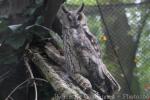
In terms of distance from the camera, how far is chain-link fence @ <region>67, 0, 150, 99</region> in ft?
7.30

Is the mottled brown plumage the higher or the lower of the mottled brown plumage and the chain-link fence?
the higher

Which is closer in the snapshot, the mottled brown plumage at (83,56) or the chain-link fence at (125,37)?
the mottled brown plumage at (83,56)

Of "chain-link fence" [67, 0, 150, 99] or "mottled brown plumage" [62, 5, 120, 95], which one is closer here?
"mottled brown plumage" [62, 5, 120, 95]

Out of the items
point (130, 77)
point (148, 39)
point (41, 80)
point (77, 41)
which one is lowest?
point (130, 77)

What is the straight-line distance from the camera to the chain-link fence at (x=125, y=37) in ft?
7.30

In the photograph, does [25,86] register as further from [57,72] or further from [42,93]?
[57,72]

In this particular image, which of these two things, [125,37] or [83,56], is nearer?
[83,56]

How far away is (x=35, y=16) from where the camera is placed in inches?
63.2

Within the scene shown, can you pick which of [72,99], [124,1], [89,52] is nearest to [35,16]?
[89,52]

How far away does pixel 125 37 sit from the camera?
7.77 ft

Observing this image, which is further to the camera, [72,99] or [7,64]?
[7,64]

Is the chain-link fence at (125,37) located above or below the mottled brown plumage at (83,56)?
below

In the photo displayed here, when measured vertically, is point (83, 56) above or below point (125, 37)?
above

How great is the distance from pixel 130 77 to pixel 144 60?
0.16 m
